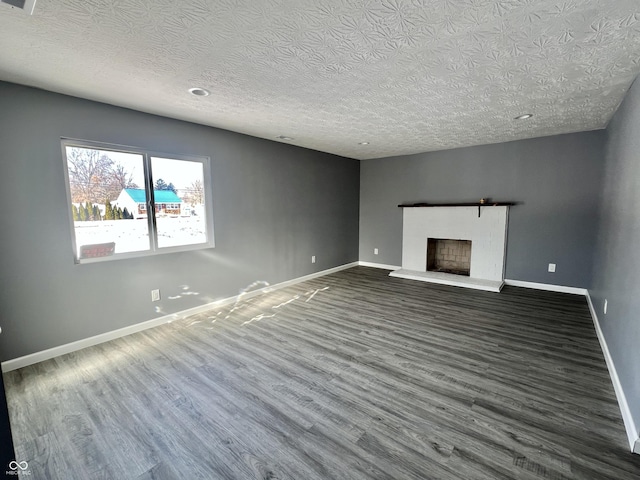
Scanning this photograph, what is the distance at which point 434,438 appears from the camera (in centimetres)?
169

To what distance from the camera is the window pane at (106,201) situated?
274cm

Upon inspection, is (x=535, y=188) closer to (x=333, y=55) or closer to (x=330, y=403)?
(x=333, y=55)

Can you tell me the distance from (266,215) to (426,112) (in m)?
2.63

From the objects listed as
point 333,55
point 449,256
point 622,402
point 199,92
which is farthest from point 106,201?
point 449,256

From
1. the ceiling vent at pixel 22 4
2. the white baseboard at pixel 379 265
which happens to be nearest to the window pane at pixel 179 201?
the ceiling vent at pixel 22 4

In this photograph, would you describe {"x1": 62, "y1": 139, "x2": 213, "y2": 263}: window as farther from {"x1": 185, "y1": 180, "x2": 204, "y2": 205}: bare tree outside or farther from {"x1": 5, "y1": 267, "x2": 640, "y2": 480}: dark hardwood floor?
Result: {"x1": 5, "y1": 267, "x2": 640, "y2": 480}: dark hardwood floor

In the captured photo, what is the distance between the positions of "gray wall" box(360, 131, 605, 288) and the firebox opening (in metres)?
0.72

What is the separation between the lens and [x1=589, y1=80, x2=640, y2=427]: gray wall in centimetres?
182

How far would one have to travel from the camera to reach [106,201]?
292 cm

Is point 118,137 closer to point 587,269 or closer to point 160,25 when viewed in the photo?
point 160,25

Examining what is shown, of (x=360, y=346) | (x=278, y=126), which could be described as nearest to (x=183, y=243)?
(x=278, y=126)

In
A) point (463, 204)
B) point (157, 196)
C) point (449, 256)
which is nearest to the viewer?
A: point (157, 196)

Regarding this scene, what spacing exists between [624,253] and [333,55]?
268cm

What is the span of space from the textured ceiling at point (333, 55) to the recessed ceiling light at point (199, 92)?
0.07 m
